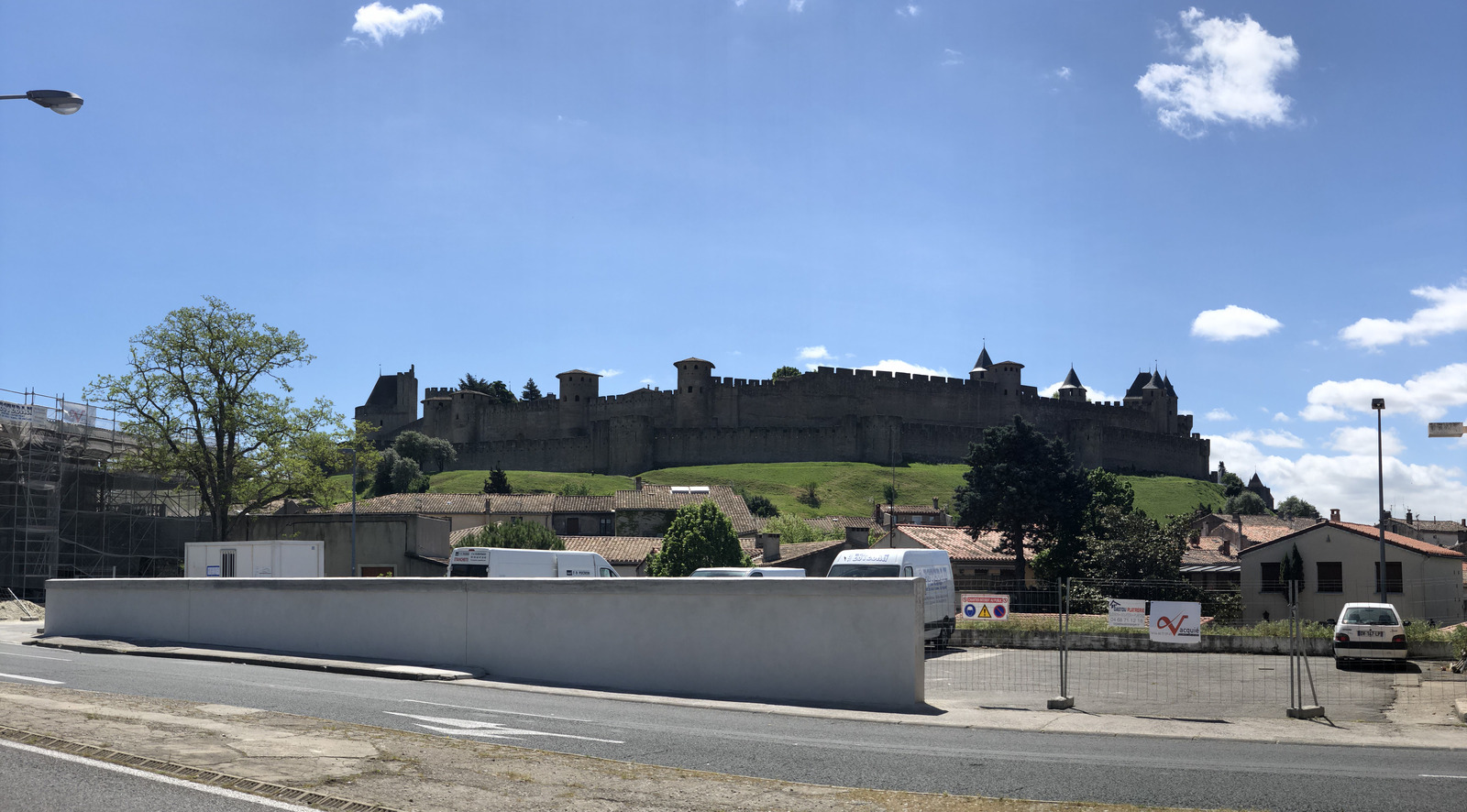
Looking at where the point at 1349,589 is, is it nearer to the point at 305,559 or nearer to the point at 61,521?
the point at 305,559

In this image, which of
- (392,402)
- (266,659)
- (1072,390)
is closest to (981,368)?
(1072,390)

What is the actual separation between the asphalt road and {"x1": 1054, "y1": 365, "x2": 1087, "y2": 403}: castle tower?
137m

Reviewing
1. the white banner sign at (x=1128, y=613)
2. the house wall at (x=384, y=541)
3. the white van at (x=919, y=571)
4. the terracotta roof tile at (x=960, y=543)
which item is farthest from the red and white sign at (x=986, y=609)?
the terracotta roof tile at (x=960, y=543)

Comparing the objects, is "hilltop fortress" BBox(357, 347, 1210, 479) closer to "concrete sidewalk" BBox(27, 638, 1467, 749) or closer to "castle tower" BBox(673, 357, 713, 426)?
"castle tower" BBox(673, 357, 713, 426)

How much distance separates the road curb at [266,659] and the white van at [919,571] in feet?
28.6

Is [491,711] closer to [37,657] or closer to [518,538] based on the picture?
[37,657]

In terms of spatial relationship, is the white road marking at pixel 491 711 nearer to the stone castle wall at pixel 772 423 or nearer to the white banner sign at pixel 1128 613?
the white banner sign at pixel 1128 613

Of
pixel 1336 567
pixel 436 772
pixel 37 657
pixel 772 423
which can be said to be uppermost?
pixel 772 423

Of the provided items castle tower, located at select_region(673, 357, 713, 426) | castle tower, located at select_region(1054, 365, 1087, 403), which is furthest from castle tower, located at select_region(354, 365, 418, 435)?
castle tower, located at select_region(1054, 365, 1087, 403)

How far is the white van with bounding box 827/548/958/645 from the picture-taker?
75.5ft

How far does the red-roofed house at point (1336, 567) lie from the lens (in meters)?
35.9

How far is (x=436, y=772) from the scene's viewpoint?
7691mm

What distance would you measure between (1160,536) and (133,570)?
130 ft

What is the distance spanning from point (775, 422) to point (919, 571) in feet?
328
